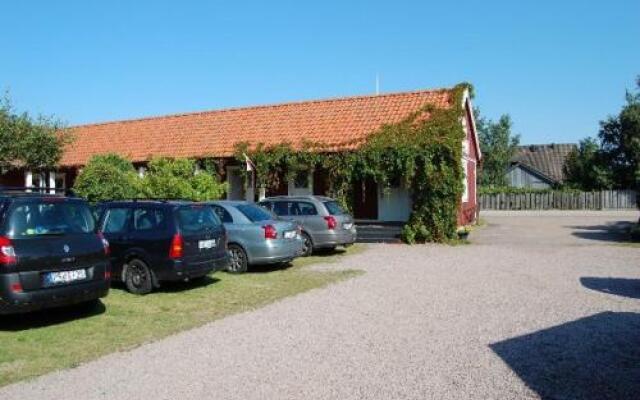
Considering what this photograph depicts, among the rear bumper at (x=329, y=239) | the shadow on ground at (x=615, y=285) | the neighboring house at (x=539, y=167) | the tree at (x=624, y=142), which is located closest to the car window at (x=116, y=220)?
the rear bumper at (x=329, y=239)

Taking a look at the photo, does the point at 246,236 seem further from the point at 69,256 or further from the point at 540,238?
the point at 540,238

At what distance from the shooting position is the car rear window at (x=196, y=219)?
10.5 metres

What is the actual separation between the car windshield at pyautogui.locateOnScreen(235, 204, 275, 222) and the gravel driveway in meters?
Result: 2.81

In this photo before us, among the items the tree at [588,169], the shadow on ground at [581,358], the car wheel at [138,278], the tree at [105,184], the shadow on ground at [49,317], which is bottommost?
the shadow on ground at [581,358]

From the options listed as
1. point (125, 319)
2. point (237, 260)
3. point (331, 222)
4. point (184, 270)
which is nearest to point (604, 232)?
point (331, 222)

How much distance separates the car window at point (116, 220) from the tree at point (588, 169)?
4729 cm

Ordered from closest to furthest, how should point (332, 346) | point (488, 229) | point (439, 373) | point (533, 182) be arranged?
1. point (439, 373)
2. point (332, 346)
3. point (488, 229)
4. point (533, 182)

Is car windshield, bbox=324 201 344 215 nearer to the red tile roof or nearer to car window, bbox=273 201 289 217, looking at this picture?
car window, bbox=273 201 289 217

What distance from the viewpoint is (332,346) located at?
23.1 ft

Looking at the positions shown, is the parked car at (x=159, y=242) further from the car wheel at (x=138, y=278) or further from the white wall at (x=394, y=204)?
the white wall at (x=394, y=204)

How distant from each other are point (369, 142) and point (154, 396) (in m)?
16.5

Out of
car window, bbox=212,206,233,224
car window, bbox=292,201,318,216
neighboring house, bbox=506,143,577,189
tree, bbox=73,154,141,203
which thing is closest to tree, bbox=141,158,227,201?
tree, bbox=73,154,141,203

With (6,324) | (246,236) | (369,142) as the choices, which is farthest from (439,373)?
(369,142)

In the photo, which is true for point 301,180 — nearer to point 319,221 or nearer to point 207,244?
point 319,221
